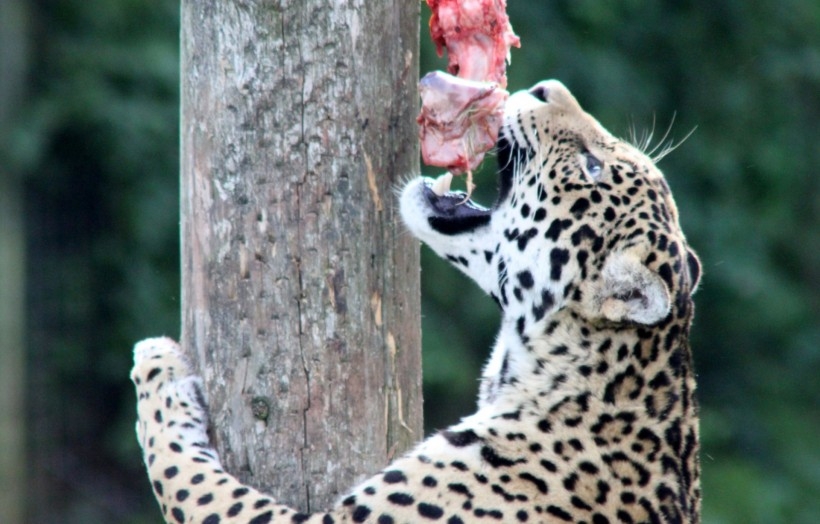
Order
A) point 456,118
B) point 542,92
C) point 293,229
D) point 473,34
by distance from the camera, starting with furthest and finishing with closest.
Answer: point 542,92 < point 473,34 < point 456,118 < point 293,229

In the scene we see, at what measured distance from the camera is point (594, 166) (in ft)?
14.1

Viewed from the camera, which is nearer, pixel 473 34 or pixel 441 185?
pixel 473 34

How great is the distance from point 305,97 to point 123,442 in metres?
7.65

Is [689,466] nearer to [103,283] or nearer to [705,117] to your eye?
[103,283]

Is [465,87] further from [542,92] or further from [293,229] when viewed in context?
[293,229]

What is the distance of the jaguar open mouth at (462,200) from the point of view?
424 cm

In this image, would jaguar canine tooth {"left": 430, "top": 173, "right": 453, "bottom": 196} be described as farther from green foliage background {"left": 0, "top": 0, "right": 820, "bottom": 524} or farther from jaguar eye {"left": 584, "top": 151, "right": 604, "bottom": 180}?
green foliage background {"left": 0, "top": 0, "right": 820, "bottom": 524}

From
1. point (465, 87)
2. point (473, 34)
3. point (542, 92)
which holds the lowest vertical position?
point (542, 92)

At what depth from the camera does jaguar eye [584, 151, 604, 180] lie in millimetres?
4277

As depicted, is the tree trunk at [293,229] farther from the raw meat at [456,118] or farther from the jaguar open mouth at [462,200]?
the jaguar open mouth at [462,200]

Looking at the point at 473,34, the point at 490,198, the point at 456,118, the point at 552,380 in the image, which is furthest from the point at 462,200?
the point at 490,198

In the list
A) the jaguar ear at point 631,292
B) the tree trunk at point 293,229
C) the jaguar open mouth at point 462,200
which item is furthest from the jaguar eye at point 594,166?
the tree trunk at point 293,229

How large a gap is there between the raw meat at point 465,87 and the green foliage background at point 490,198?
654 centimetres

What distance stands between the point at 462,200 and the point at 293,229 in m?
0.85
